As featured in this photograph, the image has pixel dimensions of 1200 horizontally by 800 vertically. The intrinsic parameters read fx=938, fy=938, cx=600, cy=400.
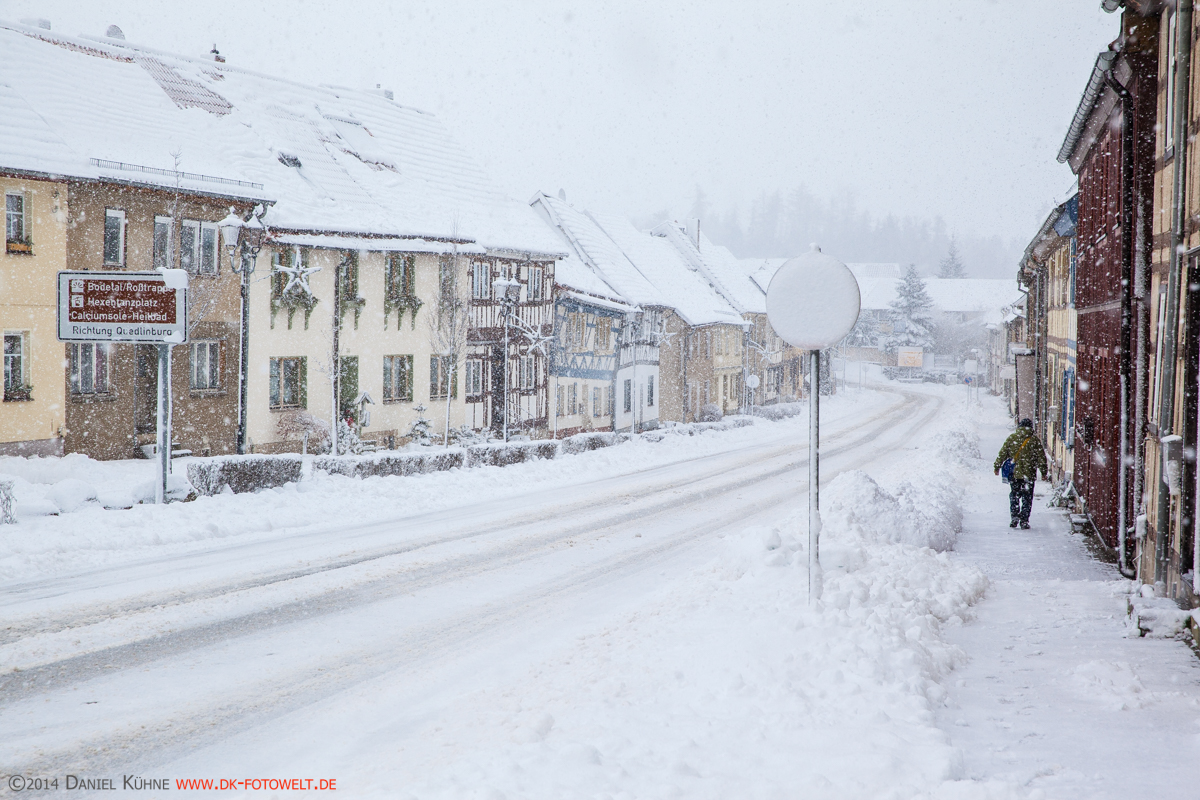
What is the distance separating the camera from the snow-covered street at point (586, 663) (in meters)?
4.98

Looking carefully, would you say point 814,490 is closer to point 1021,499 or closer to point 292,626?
point 292,626

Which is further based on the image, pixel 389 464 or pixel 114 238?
pixel 114 238

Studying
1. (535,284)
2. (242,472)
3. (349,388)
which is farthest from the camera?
(535,284)

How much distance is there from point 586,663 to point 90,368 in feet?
57.0

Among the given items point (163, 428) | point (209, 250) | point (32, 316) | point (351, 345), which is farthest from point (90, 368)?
point (351, 345)

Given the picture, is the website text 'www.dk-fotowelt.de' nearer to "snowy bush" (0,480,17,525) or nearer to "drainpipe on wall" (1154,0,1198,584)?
"drainpipe on wall" (1154,0,1198,584)

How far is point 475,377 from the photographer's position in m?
31.2

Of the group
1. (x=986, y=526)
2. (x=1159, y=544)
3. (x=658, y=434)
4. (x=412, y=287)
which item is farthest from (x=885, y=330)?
(x=1159, y=544)

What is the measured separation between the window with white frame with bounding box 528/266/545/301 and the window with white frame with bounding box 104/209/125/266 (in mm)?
15013

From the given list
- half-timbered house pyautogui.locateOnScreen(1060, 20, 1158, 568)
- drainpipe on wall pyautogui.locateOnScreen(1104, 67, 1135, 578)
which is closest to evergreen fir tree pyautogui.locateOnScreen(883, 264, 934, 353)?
half-timbered house pyautogui.locateOnScreen(1060, 20, 1158, 568)

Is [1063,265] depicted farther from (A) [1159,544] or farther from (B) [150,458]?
(B) [150,458]

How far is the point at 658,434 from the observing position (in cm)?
3284

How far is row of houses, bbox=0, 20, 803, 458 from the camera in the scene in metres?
19.5

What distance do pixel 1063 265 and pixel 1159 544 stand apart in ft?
57.6
